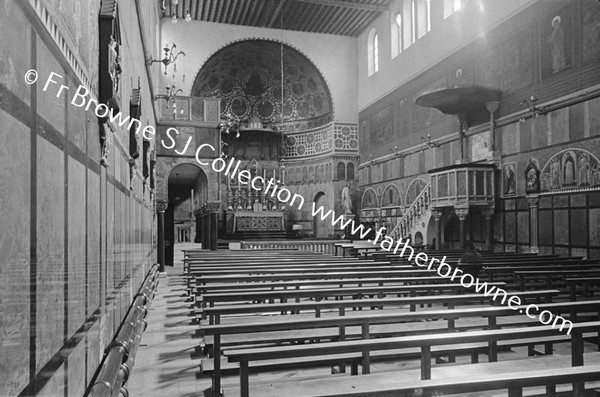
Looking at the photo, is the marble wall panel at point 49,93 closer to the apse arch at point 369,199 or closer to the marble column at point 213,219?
the marble column at point 213,219

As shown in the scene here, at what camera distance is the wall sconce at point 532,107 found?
13.1m

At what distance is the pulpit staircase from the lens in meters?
16.4

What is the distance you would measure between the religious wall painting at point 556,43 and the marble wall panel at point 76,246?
41.2ft

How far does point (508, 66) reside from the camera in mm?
14578

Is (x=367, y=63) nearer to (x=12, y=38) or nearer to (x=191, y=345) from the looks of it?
(x=191, y=345)

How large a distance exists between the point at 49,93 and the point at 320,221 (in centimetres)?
2422

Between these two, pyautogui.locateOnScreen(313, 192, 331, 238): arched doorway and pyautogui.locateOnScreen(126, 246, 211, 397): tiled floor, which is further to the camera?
pyautogui.locateOnScreen(313, 192, 331, 238): arched doorway

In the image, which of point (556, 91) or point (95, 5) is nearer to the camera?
point (95, 5)

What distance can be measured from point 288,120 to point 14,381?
26.6 meters

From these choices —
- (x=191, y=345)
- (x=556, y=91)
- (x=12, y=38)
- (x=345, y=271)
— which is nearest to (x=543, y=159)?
(x=556, y=91)

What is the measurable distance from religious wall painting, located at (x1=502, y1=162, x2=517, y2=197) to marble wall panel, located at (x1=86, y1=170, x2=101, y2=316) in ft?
41.1

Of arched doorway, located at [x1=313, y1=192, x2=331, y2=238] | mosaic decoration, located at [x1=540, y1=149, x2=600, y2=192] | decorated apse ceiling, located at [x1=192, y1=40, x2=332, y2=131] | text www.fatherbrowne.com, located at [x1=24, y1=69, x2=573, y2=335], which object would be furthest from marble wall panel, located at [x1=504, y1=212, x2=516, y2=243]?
decorated apse ceiling, located at [x1=192, y1=40, x2=332, y2=131]

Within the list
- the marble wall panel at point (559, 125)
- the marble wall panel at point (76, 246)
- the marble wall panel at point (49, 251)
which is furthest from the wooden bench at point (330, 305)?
the marble wall panel at point (559, 125)

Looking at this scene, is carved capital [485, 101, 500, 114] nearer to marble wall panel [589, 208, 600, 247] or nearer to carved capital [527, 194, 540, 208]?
carved capital [527, 194, 540, 208]
